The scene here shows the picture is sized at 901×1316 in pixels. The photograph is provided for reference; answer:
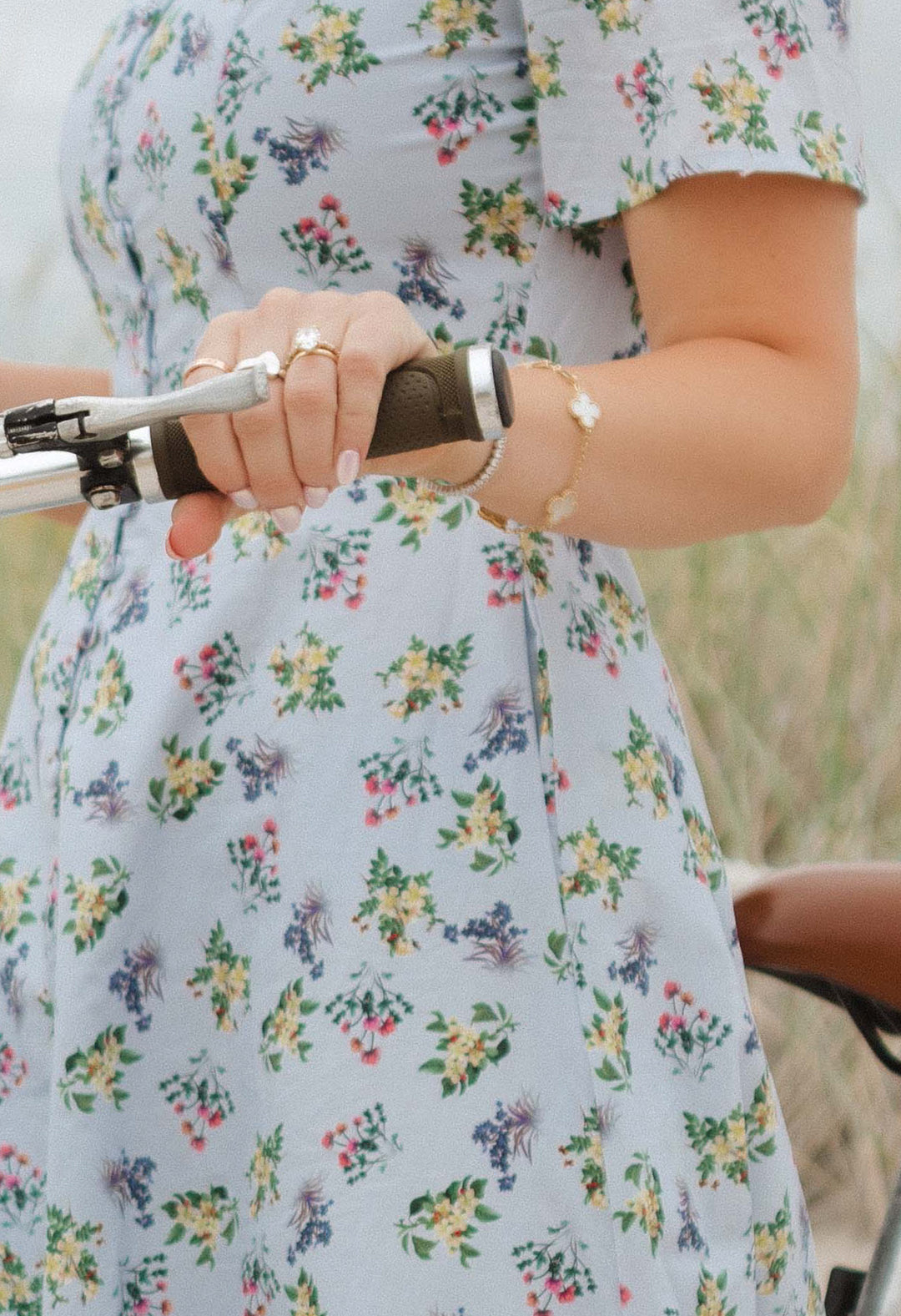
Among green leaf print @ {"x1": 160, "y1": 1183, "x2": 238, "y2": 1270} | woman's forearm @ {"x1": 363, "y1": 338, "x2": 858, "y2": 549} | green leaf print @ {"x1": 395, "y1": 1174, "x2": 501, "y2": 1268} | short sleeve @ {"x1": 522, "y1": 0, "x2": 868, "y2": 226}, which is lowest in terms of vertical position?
green leaf print @ {"x1": 160, "y1": 1183, "x2": 238, "y2": 1270}

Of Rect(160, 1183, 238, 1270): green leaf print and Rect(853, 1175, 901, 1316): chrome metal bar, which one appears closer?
Rect(160, 1183, 238, 1270): green leaf print

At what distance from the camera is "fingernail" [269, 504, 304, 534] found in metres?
0.45

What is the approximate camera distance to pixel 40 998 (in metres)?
0.70

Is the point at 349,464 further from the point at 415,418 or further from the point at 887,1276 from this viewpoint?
the point at 887,1276

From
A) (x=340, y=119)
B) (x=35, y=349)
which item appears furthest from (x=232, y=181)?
(x=35, y=349)

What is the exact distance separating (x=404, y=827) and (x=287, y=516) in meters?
0.22

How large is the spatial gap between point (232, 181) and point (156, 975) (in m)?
0.38

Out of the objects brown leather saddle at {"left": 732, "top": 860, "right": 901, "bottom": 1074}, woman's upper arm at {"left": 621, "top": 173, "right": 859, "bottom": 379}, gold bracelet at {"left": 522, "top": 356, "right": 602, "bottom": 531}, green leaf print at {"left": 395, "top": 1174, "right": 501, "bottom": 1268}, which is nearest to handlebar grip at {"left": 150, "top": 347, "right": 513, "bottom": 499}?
gold bracelet at {"left": 522, "top": 356, "right": 602, "bottom": 531}

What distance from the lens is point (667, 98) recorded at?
2.01ft

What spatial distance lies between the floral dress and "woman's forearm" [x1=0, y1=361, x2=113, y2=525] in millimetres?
239

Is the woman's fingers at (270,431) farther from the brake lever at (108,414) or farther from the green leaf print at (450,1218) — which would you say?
the green leaf print at (450,1218)

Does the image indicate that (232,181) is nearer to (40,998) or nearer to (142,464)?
(142,464)

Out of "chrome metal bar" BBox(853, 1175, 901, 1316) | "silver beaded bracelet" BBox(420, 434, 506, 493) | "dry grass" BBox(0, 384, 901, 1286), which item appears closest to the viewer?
"silver beaded bracelet" BBox(420, 434, 506, 493)

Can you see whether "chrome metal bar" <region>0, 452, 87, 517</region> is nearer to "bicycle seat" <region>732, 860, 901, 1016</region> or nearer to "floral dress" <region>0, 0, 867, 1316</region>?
"floral dress" <region>0, 0, 867, 1316</region>
